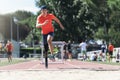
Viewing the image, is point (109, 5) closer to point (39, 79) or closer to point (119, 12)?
point (119, 12)

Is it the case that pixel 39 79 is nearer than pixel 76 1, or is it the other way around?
pixel 39 79

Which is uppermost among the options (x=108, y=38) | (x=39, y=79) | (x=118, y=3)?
(x=118, y=3)

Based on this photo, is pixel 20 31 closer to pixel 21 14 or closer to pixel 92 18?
pixel 21 14

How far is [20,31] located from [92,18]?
3879 cm

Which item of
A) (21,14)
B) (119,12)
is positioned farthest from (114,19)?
(21,14)

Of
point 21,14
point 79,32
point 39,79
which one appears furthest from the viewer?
point 21,14

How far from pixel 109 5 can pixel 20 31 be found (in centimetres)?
4051

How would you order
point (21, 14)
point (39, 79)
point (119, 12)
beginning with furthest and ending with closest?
point (21, 14) → point (119, 12) → point (39, 79)

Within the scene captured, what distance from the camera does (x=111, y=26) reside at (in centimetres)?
7231

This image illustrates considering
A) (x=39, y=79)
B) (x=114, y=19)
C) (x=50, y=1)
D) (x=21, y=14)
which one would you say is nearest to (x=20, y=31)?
(x=21, y=14)

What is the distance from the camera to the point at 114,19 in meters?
70.1

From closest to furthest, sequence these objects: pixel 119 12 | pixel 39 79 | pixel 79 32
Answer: pixel 39 79 → pixel 119 12 → pixel 79 32

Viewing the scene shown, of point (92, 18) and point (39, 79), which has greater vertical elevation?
point (92, 18)

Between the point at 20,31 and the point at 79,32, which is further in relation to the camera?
the point at 20,31
